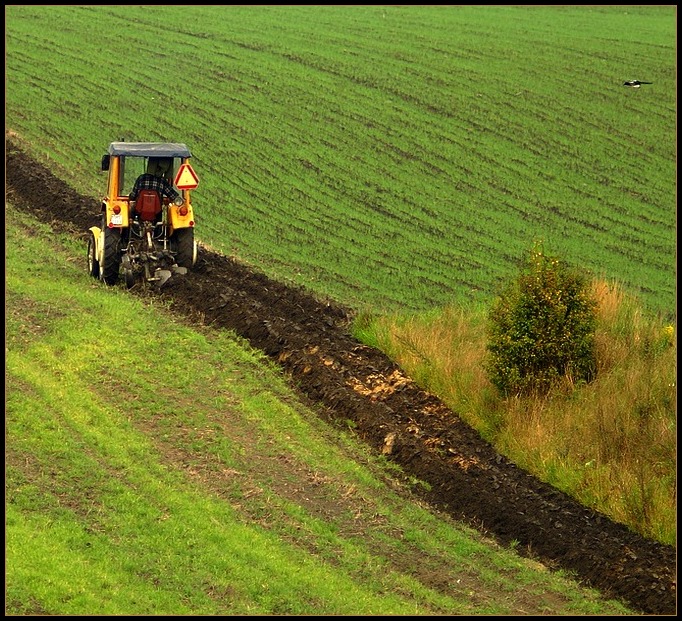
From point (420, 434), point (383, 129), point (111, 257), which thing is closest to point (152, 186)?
point (111, 257)

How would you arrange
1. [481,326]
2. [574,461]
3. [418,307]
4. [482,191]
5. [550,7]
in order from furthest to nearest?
[550,7] < [482,191] < [418,307] < [481,326] < [574,461]

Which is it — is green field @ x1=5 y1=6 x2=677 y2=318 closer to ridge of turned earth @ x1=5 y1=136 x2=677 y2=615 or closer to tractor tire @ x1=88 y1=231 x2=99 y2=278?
ridge of turned earth @ x1=5 y1=136 x2=677 y2=615

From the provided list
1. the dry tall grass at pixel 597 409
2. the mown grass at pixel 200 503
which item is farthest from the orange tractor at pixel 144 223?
the dry tall grass at pixel 597 409

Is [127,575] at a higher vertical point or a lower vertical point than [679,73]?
lower

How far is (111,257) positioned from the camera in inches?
858

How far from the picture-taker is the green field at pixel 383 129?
86.6ft

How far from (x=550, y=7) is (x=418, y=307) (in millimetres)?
37587

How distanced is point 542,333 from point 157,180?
8712 millimetres

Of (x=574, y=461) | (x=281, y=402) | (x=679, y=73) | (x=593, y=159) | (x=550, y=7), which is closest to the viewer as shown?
(x=574, y=461)

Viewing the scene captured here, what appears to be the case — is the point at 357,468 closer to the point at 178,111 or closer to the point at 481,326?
the point at 481,326

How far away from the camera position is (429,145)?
3459cm

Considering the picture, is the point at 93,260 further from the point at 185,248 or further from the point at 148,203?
the point at 185,248

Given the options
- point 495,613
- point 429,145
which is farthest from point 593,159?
point 495,613

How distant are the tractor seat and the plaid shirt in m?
0.14
